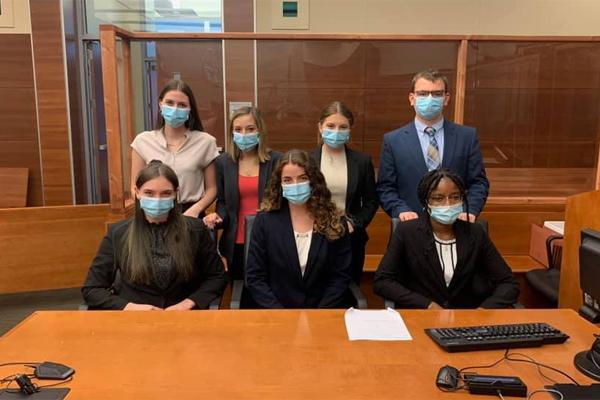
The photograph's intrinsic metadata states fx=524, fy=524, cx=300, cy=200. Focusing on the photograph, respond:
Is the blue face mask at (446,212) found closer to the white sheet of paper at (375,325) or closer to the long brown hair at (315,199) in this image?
the long brown hair at (315,199)

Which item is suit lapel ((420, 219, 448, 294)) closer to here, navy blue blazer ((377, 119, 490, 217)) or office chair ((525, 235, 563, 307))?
navy blue blazer ((377, 119, 490, 217))

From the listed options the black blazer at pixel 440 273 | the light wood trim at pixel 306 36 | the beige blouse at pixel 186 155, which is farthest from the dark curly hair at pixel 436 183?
the light wood trim at pixel 306 36

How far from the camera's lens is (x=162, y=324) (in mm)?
1861

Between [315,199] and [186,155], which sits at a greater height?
[186,155]

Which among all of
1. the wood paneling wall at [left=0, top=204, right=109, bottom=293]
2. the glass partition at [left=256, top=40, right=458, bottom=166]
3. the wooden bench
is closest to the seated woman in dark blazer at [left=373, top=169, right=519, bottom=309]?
the glass partition at [left=256, top=40, right=458, bottom=166]

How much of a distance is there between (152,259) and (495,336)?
1.41 meters

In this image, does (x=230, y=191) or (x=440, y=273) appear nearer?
(x=440, y=273)

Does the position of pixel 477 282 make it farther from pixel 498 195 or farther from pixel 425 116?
pixel 498 195

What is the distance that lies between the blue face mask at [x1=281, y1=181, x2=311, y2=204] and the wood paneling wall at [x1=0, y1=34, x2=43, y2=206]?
3.72 metres

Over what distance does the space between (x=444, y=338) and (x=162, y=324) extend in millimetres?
970

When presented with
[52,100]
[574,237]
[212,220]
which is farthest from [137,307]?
[52,100]

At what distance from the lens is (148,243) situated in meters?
2.28

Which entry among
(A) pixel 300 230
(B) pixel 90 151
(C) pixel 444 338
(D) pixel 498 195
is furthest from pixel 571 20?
(B) pixel 90 151

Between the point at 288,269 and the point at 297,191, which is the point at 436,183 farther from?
the point at 288,269
